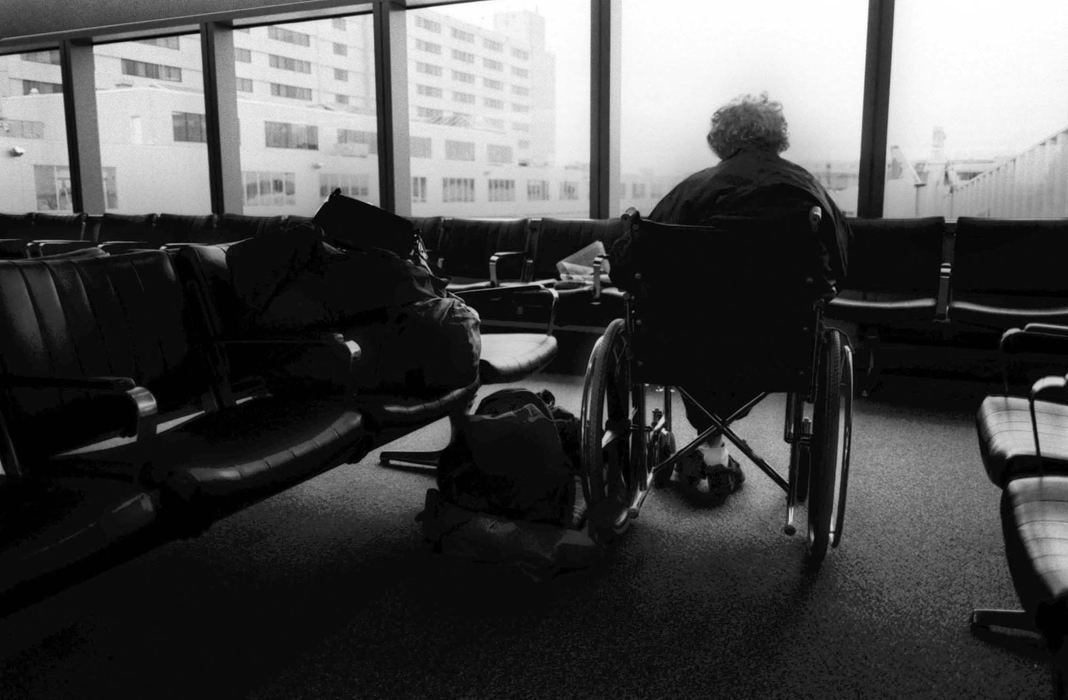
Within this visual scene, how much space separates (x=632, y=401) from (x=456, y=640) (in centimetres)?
97

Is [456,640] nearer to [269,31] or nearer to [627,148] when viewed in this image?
[627,148]

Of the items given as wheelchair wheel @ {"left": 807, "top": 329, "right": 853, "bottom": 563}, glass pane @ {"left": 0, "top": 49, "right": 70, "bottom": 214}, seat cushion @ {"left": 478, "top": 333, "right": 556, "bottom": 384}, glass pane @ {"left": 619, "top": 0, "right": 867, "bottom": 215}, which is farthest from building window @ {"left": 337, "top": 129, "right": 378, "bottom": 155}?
wheelchair wheel @ {"left": 807, "top": 329, "right": 853, "bottom": 563}

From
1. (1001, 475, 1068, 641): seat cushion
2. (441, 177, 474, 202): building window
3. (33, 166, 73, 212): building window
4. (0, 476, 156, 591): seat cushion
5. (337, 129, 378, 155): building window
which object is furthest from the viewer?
(33, 166, 73, 212): building window

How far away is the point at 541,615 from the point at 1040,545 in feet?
3.33

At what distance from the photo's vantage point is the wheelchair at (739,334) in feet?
6.55

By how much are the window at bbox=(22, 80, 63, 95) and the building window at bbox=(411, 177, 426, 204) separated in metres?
3.58

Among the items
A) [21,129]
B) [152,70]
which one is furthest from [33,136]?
[152,70]

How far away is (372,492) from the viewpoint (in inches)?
107

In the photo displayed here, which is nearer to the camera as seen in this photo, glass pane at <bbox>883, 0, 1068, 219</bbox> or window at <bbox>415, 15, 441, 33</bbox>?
glass pane at <bbox>883, 0, 1068, 219</bbox>

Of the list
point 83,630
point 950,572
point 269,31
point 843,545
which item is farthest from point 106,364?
point 269,31

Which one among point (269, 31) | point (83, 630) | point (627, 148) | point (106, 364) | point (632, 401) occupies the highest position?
point (269, 31)

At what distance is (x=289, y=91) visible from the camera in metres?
6.68

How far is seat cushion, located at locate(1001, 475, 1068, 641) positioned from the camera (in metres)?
1.12

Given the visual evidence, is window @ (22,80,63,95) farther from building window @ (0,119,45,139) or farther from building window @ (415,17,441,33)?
building window @ (415,17,441,33)
